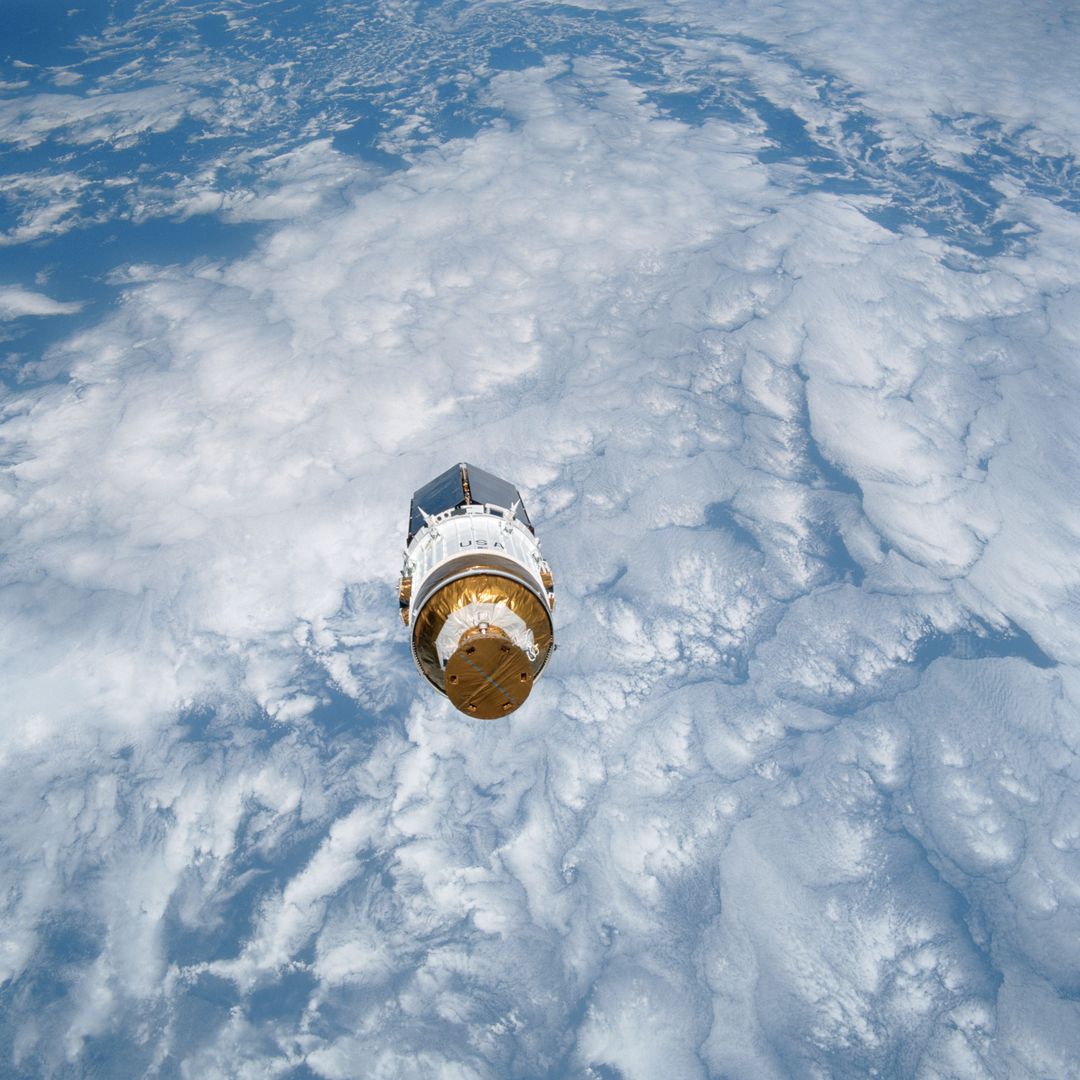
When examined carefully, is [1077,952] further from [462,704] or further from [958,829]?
[462,704]

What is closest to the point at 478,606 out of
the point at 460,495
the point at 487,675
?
the point at 487,675

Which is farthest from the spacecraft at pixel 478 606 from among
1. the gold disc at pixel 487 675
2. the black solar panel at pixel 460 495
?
the black solar panel at pixel 460 495

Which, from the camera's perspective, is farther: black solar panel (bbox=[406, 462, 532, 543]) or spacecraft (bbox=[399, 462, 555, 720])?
black solar panel (bbox=[406, 462, 532, 543])

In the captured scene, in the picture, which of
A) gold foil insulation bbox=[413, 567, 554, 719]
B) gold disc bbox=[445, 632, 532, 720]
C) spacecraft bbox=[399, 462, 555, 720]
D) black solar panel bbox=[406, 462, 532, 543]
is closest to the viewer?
gold disc bbox=[445, 632, 532, 720]

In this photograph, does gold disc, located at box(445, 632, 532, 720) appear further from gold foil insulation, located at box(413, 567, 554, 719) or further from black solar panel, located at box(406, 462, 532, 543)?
black solar panel, located at box(406, 462, 532, 543)

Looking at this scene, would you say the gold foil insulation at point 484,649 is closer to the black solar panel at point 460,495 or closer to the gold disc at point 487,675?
the gold disc at point 487,675

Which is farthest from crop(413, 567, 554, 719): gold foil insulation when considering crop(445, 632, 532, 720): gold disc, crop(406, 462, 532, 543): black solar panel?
crop(406, 462, 532, 543): black solar panel
